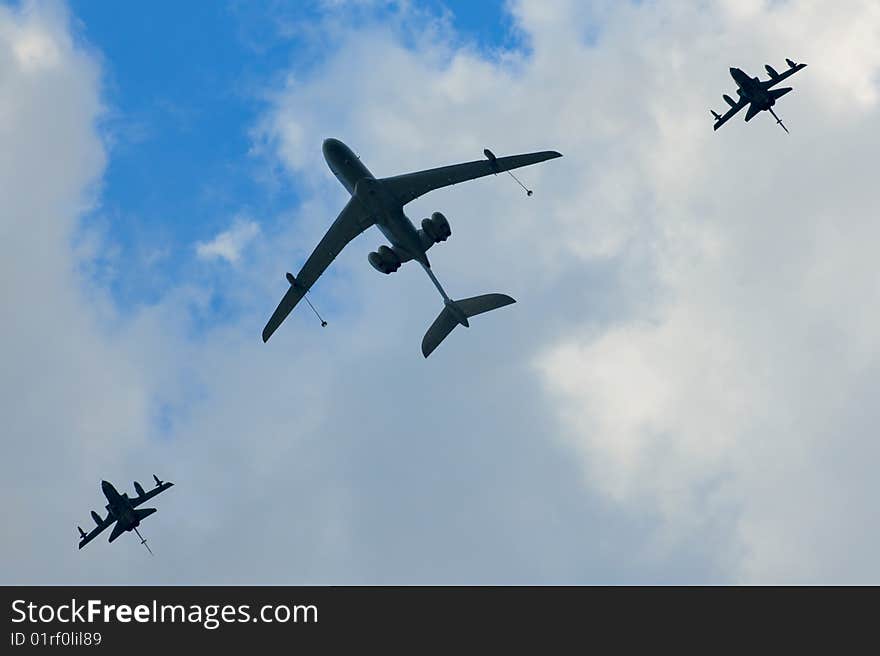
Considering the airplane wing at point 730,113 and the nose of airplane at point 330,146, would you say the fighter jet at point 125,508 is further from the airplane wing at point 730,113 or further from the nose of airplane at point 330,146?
the airplane wing at point 730,113

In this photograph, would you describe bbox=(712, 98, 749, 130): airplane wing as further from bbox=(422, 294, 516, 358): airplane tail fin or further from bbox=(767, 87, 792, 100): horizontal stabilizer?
bbox=(422, 294, 516, 358): airplane tail fin

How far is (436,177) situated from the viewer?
8869cm

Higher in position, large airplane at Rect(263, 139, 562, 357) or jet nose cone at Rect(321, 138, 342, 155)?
jet nose cone at Rect(321, 138, 342, 155)

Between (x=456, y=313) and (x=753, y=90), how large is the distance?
120 ft

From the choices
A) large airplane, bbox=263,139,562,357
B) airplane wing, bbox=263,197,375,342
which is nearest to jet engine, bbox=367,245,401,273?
large airplane, bbox=263,139,562,357

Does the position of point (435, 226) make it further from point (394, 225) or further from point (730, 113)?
point (730, 113)

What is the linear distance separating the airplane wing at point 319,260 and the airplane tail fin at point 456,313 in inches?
374

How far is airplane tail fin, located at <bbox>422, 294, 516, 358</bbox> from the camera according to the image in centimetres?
9025

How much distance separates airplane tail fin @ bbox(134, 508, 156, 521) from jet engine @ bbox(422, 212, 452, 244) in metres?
40.6

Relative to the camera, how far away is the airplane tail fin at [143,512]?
108625 millimetres
